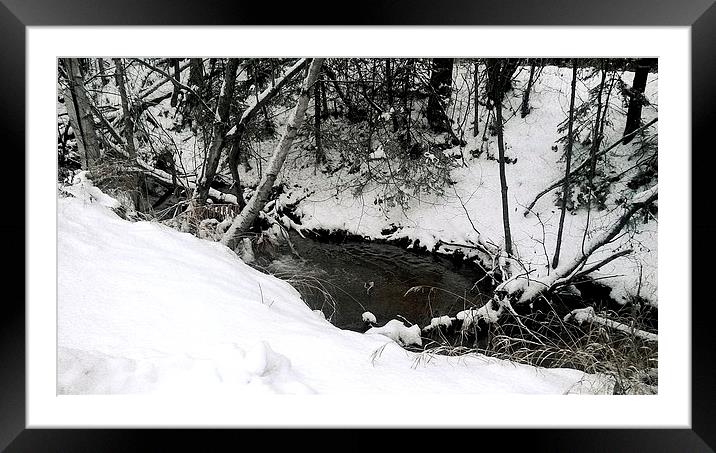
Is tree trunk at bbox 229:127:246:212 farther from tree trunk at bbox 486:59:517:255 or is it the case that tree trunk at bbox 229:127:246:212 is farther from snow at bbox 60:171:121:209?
tree trunk at bbox 486:59:517:255

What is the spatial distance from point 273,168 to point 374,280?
2.33ft

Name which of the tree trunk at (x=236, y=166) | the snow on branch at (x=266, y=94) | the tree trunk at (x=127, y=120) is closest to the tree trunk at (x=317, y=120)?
the snow on branch at (x=266, y=94)

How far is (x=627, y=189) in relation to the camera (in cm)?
209

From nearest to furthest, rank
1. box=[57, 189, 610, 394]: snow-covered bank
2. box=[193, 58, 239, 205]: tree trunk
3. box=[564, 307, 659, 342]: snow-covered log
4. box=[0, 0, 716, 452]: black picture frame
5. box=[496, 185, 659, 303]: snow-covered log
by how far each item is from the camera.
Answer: box=[0, 0, 716, 452]: black picture frame, box=[57, 189, 610, 394]: snow-covered bank, box=[564, 307, 659, 342]: snow-covered log, box=[496, 185, 659, 303]: snow-covered log, box=[193, 58, 239, 205]: tree trunk

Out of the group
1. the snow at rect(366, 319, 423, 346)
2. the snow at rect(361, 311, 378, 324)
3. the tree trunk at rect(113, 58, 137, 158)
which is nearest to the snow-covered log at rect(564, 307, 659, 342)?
the snow at rect(366, 319, 423, 346)

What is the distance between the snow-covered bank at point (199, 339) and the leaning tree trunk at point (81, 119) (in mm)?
227

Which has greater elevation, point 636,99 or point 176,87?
point 176,87

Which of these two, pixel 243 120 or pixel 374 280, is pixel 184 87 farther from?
pixel 374 280

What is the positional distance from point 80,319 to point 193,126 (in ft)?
3.39

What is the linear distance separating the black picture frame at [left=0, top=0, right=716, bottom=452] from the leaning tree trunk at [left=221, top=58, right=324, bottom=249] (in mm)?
946

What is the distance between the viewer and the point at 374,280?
227 cm

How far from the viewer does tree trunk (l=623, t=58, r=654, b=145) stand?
1.95m
